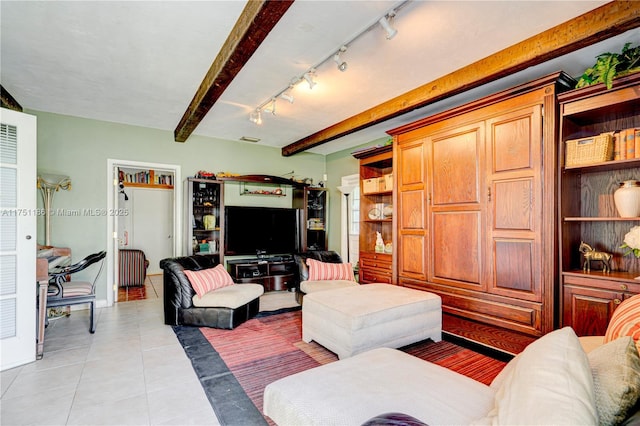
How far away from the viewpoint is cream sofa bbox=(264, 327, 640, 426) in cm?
89

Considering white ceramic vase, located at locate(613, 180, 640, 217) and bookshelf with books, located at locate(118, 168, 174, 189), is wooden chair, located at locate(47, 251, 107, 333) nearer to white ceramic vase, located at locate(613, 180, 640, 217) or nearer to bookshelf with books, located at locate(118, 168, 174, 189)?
bookshelf with books, located at locate(118, 168, 174, 189)

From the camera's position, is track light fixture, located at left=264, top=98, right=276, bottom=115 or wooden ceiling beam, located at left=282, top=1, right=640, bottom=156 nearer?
wooden ceiling beam, located at left=282, top=1, right=640, bottom=156

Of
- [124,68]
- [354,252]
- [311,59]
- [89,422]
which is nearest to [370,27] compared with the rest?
[311,59]

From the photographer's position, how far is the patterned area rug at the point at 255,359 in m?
2.14

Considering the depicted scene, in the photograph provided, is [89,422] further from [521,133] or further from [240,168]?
[240,168]

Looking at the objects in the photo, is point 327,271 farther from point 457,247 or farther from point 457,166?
point 457,166

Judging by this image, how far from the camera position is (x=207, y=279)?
3781mm

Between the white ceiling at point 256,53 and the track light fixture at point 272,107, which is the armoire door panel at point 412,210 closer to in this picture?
the white ceiling at point 256,53

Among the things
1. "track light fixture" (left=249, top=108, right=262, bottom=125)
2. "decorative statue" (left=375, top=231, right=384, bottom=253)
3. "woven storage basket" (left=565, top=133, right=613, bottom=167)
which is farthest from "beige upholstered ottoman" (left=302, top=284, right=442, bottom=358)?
"track light fixture" (left=249, top=108, right=262, bottom=125)

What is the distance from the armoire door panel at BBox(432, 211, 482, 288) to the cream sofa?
1.63 m

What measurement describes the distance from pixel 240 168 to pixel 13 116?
3.30 meters

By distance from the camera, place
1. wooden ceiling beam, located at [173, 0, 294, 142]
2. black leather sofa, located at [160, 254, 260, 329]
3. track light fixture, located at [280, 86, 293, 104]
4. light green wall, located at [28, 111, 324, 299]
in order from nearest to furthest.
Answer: wooden ceiling beam, located at [173, 0, 294, 142] → track light fixture, located at [280, 86, 293, 104] → black leather sofa, located at [160, 254, 260, 329] → light green wall, located at [28, 111, 324, 299]

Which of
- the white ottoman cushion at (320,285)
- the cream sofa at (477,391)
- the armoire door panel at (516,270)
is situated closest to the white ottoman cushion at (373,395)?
the cream sofa at (477,391)

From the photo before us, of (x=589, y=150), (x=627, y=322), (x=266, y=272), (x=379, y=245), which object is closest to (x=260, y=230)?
(x=266, y=272)
